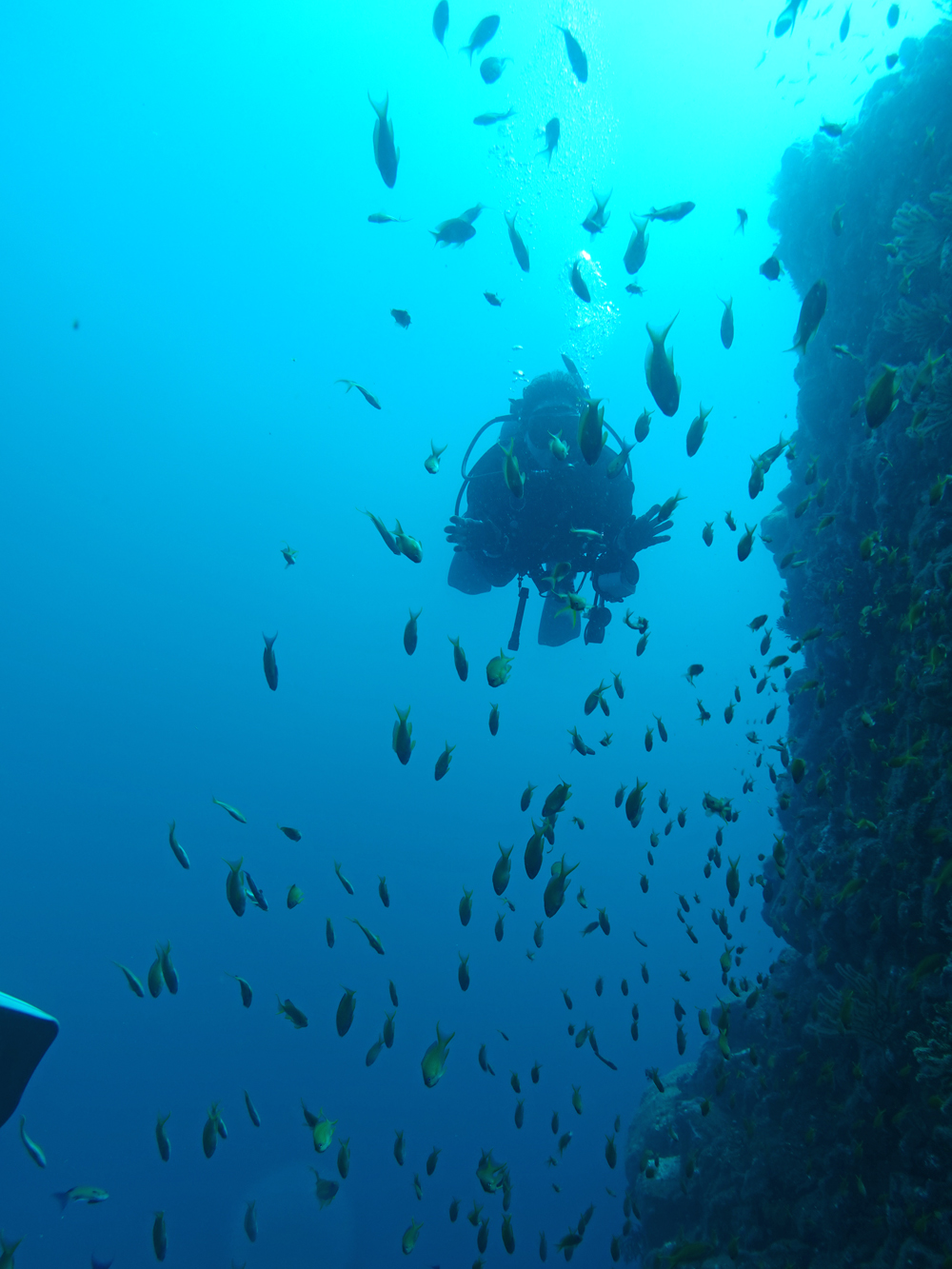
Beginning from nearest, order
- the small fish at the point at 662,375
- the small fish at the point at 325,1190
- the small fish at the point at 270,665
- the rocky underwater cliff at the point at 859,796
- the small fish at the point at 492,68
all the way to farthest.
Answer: the small fish at the point at 662,375, the small fish at the point at 270,665, the rocky underwater cliff at the point at 859,796, the small fish at the point at 492,68, the small fish at the point at 325,1190

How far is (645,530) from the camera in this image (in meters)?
7.13

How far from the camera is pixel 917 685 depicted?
5934mm

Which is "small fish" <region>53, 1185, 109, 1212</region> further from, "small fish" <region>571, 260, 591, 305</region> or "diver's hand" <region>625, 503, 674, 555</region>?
"small fish" <region>571, 260, 591, 305</region>

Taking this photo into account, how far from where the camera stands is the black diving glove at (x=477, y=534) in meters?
7.30

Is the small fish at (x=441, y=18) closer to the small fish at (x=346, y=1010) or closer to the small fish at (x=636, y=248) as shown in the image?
the small fish at (x=636, y=248)

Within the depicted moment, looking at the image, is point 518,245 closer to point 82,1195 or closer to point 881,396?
point 881,396

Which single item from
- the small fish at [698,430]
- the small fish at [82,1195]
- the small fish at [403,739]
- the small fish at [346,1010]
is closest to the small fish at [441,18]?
the small fish at [698,430]

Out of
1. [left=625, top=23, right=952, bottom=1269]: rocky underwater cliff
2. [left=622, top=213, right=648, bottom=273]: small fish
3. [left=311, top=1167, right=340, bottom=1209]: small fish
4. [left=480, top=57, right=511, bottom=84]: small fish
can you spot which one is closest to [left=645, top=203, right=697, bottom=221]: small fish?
[left=622, top=213, right=648, bottom=273]: small fish

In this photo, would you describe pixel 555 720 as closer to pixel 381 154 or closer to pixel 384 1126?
pixel 384 1126

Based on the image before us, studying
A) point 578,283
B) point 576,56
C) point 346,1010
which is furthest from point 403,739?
point 576,56

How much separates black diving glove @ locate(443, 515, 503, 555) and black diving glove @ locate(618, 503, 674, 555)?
151 cm

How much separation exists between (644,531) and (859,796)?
464 centimetres

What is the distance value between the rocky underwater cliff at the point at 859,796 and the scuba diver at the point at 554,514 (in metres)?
2.10

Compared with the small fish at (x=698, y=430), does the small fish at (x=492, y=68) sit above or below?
above
